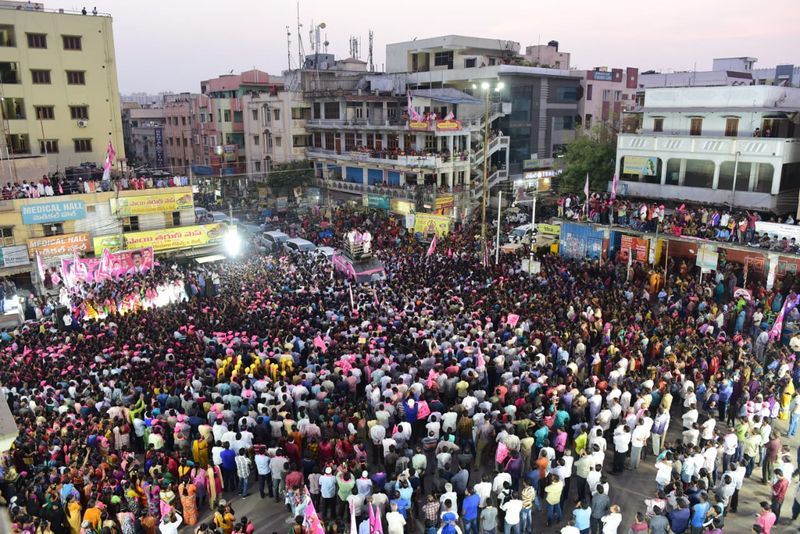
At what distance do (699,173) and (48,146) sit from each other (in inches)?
1399

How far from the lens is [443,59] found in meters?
47.7

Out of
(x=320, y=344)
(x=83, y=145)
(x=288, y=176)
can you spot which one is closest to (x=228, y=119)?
(x=288, y=176)

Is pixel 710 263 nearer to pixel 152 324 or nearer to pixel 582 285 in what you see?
pixel 582 285

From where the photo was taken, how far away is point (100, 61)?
36.9m

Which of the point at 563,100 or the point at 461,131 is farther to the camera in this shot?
the point at 563,100

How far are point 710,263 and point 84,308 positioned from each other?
2285 cm

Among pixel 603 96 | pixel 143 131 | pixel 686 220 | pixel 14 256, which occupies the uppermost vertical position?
pixel 603 96

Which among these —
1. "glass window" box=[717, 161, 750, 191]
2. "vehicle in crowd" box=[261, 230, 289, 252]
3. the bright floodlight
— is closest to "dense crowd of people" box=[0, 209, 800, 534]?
"glass window" box=[717, 161, 750, 191]

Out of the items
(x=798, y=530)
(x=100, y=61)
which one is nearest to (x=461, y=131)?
(x=100, y=61)

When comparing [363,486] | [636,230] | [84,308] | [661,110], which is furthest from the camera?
[661,110]

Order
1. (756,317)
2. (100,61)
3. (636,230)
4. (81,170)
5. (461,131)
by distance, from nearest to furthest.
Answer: (756,317)
(636,230)
(81,170)
(100,61)
(461,131)

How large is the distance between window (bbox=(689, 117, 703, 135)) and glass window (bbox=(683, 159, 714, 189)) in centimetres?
135

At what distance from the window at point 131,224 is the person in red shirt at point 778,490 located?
1160 inches

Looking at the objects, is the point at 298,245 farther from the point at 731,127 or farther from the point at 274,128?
the point at 274,128
